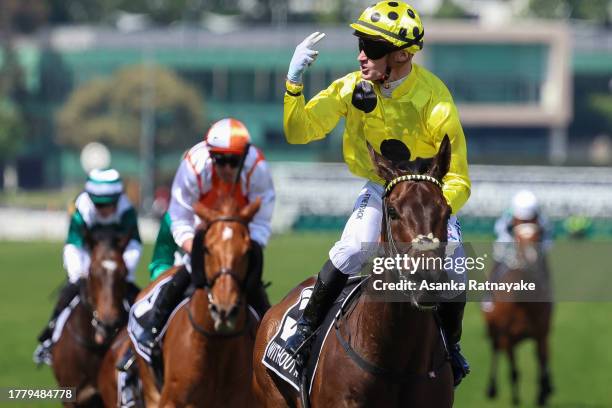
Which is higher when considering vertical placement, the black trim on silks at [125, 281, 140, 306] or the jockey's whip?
the jockey's whip

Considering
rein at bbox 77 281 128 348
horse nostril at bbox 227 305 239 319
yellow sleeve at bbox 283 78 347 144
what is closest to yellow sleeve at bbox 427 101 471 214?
yellow sleeve at bbox 283 78 347 144

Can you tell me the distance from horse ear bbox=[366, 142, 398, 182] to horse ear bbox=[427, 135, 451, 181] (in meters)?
0.20

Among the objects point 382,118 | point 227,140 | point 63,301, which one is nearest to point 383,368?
point 382,118

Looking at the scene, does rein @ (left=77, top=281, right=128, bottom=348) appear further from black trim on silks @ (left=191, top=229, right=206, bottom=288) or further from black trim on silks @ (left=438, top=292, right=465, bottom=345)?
black trim on silks @ (left=438, top=292, right=465, bottom=345)

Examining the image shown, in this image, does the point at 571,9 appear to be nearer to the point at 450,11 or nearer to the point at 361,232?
the point at 450,11

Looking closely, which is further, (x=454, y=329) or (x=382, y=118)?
(x=382, y=118)

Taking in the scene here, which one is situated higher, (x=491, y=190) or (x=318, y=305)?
(x=318, y=305)

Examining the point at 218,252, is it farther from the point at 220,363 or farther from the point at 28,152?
the point at 28,152

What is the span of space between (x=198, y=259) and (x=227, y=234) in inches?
14.8

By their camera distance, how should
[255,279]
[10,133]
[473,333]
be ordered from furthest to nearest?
1. [10,133]
2. [473,333]
3. [255,279]

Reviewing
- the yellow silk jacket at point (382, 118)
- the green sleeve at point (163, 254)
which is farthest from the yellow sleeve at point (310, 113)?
the green sleeve at point (163, 254)

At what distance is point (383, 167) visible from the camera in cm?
731

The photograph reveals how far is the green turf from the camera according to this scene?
58.6 feet

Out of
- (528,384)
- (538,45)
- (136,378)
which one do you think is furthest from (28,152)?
(136,378)
